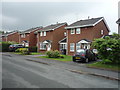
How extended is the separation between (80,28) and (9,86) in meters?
18.4

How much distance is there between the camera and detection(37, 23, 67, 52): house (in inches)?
1083

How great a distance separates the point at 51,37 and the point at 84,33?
9.26m

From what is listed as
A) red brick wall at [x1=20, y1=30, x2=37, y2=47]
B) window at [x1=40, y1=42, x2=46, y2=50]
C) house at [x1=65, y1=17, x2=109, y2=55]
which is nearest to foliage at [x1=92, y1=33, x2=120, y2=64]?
house at [x1=65, y1=17, x2=109, y2=55]

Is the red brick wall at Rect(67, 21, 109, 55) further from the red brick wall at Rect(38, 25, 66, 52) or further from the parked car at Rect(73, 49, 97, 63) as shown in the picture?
the parked car at Rect(73, 49, 97, 63)

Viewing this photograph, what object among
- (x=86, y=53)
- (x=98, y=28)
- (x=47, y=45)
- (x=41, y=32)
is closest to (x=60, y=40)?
(x=47, y=45)

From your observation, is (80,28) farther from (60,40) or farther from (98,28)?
(60,40)

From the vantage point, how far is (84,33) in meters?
21.1

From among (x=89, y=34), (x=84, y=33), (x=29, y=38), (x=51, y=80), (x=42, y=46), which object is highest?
(x=29, y=38)

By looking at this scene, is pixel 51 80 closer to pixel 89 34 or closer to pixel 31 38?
pixel 89 34

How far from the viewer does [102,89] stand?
5.30 metres

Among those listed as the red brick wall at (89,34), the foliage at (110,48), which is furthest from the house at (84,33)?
the foliage at (110,48)

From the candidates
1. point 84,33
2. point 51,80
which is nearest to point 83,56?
point 51,80

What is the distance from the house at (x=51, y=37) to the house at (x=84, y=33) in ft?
17.0

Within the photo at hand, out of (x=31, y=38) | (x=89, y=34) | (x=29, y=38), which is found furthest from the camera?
(x=31, y=38)
